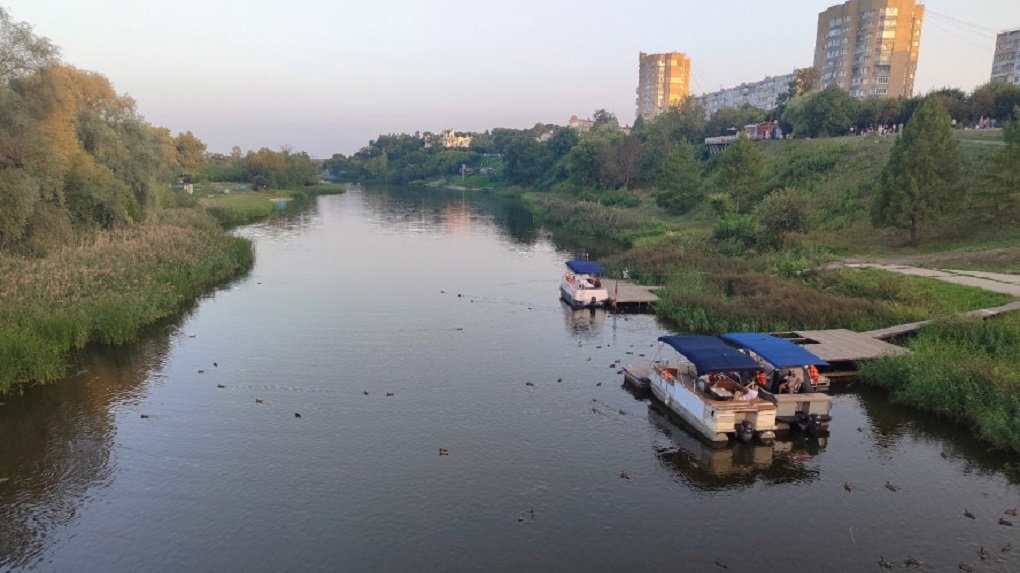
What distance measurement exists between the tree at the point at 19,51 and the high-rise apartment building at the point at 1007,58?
16762 centimetres

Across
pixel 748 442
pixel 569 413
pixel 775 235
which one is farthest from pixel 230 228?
pixel 748 442

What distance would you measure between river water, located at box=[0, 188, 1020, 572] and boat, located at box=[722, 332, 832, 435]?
90 centimetres

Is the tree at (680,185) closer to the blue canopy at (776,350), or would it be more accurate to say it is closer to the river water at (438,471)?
the river water at (438,471)

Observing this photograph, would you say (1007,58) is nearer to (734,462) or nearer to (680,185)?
(680,185)

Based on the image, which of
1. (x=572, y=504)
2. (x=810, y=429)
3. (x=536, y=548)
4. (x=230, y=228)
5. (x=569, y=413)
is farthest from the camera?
Result: (x=230, y=228)

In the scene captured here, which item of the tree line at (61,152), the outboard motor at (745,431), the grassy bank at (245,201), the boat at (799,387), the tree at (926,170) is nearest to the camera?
the outboard motor at (745,431)

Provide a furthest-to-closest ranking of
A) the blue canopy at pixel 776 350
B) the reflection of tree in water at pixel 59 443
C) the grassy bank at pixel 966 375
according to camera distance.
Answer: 1. the blue canopy at pixel 776 350
2. the grassy bank at pixel 966 375
3. the reflection of tree in water at pixel 59 443

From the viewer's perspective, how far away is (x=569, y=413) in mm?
26797

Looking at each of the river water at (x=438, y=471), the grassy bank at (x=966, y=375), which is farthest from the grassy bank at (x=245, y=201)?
the grassy bank at (x=966, y=375)

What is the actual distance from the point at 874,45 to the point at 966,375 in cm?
14746

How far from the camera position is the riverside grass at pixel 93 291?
28.3 meters

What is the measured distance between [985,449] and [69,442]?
32.0 m

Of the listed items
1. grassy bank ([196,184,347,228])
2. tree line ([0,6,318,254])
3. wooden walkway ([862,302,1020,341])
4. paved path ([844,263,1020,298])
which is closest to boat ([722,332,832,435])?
wooden walkway ([862,302,1020,341])

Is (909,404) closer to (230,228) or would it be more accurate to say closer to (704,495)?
(704,495)
